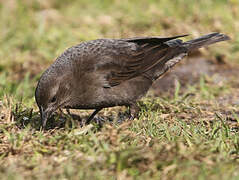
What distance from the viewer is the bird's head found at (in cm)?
507

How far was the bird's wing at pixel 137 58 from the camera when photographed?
5.80 meters

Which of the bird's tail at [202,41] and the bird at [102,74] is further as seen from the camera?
the bird's tail at [202,41]

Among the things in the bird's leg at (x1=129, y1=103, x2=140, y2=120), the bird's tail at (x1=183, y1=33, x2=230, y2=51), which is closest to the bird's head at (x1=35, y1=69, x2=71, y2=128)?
the bird's leg at (x1=129, y1=103, x2=140, y2=120)

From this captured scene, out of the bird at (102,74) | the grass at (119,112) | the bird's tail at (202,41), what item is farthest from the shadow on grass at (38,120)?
the bird's tail at (202,41)

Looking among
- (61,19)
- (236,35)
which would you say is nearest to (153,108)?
(236,35)

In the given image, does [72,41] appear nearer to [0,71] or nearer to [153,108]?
[0,71]

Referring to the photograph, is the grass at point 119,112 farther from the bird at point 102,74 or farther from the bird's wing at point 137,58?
the bird's wing at point 137,58

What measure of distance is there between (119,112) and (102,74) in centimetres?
100

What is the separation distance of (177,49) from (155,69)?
1.85 feet

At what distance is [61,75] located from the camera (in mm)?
5305

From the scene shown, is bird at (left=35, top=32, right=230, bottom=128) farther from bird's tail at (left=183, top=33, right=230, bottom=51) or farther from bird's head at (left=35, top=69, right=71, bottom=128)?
bird's tail at (left=183, top=33, right=230, bottom=51)

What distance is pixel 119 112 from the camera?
646 centimetres

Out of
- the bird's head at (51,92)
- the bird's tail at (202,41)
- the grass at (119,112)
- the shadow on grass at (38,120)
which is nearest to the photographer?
the grass at (119,112)

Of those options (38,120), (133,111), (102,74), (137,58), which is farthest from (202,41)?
(38,120)
